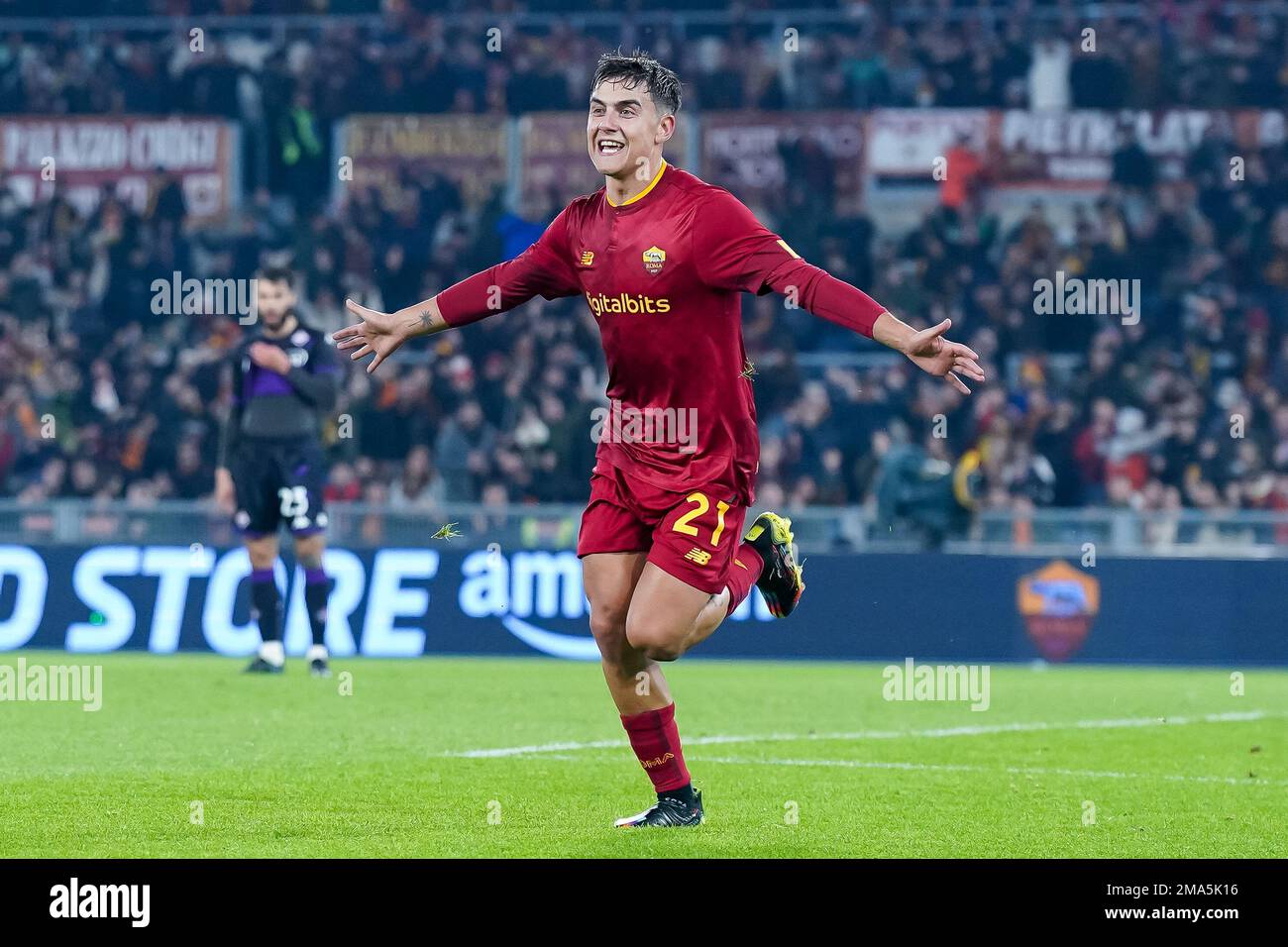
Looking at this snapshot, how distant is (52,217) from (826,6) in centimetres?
937

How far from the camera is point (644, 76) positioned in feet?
24.0

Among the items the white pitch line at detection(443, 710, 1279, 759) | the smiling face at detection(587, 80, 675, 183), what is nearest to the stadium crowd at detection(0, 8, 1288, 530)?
the white pitch line at detection(443, 710, 1279, 759)

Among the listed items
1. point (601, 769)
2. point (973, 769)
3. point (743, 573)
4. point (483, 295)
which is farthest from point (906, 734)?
point (483, 295)

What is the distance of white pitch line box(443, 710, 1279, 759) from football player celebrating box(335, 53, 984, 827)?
2340mm

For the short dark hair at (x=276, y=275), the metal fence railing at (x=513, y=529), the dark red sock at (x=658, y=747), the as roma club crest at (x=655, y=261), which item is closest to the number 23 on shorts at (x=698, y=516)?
the dark red sock at (x=658, y=747)

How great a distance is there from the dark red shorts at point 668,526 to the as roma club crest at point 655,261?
0.73 meters

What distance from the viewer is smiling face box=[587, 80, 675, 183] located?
285 inches

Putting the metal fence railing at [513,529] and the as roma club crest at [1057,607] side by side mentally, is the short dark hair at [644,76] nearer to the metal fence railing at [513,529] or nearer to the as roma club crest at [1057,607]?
the metal fence railing at [513,529]

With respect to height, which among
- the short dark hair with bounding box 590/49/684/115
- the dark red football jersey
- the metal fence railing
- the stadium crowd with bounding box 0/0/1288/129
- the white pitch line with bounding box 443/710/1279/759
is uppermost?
the stadium crowd with bounding box 0/0/1288/129

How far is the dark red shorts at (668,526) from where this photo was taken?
23.8 ft

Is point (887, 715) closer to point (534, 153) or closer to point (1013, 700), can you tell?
point (1013, 700)

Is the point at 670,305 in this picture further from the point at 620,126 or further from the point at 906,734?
the point at 906,734

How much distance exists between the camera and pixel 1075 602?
16.4 metres

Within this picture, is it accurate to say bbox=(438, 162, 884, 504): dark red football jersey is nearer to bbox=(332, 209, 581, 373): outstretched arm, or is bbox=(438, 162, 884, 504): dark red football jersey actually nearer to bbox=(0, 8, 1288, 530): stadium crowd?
bbox=(332, 209, 581, 373): outstretched arm
